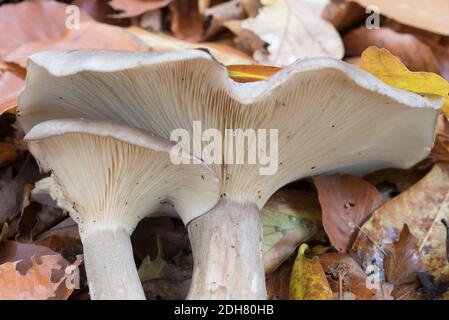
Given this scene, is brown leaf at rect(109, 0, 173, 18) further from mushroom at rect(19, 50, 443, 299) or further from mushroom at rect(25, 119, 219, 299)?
mushroom at rect(25, 119, 219, 299)

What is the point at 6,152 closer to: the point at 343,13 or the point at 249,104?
the point at 249,104

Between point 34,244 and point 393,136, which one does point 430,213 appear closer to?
point 393,136

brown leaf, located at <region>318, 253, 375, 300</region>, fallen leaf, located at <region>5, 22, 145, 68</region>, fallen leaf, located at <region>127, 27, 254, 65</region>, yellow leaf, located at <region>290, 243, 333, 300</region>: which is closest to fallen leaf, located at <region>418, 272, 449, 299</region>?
brown leaf, located at <region>318, 253, 375, 300</region>

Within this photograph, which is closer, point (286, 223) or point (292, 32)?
point (286, 223)

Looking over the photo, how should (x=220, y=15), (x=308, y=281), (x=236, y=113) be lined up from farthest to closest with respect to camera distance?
(x=220, y=15)
(x=308, y=281)
(x=236, y=113)

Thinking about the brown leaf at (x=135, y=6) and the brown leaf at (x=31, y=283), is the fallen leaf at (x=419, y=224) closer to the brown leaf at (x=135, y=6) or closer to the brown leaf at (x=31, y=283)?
the brown leaf at (x=31, y=283)

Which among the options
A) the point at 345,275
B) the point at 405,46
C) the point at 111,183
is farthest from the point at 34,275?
the point at 405,46

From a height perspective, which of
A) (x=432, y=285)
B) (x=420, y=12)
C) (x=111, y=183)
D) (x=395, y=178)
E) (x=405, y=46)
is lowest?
(x=432, y=285)
